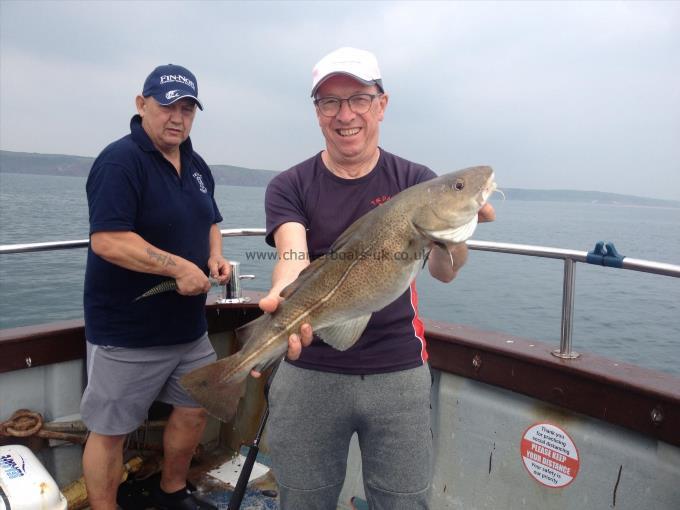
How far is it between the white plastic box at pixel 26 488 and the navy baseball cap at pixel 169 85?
88.6 inches

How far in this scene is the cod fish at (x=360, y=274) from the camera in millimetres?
2322

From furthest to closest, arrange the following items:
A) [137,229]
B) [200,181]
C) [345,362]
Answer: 1. [200,181]
2. [137,229]
3. [345,362]

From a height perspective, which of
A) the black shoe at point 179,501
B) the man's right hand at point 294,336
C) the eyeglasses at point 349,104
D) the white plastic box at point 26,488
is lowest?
the black shoe at point 179,501

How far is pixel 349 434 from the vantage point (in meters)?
2.56

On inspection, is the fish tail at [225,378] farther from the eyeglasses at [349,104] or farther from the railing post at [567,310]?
the railing post at [567,310]

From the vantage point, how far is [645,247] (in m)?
24.6

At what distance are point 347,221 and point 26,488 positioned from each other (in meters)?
2.11

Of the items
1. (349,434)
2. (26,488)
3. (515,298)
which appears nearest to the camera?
(349,434)

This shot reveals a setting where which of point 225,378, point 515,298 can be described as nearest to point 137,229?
point 225,378

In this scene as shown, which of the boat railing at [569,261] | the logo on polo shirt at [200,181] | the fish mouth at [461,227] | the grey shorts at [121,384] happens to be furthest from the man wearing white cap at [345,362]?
the logo on polo shirt at [200,181]

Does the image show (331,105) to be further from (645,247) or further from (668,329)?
(645,247)

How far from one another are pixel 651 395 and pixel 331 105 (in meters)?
2.18

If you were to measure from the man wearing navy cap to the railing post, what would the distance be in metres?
2.20

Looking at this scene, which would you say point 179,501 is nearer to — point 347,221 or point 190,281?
point 190,281
